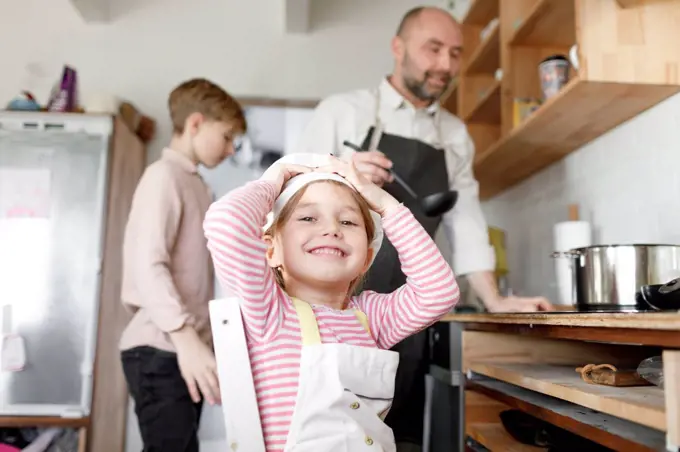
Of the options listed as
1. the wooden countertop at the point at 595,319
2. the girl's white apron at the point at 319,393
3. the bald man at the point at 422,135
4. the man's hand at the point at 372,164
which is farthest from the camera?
the bald man at the point at 422,135

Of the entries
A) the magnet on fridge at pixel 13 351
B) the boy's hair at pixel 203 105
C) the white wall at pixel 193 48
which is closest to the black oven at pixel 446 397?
the boy's hair at pixel 203 105

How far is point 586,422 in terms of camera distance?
0.80 metres

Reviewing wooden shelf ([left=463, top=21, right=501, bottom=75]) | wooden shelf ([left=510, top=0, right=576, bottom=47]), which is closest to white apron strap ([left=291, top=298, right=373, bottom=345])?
wooden shelf ([left=510, top=0, right=576, bottom=47])

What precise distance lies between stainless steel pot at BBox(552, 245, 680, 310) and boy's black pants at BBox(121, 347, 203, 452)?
32.6 inches

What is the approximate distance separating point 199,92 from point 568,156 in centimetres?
111

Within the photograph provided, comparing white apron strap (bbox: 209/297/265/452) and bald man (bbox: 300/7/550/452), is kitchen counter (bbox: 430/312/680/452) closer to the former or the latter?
bald man (bbox: 300/7/550/452)

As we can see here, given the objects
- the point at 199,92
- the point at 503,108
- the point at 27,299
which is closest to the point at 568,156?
the point at 503,108

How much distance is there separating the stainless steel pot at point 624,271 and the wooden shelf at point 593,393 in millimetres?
141

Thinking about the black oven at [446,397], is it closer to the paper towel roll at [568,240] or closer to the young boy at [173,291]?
the paper towel roll at [568,240]

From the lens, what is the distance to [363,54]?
108 inches

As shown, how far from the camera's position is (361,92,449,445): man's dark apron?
47.6 inches

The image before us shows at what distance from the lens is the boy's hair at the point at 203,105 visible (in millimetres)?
1560

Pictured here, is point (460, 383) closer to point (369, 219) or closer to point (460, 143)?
point (369, 219)

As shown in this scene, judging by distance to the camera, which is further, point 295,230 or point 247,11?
point 247,11
